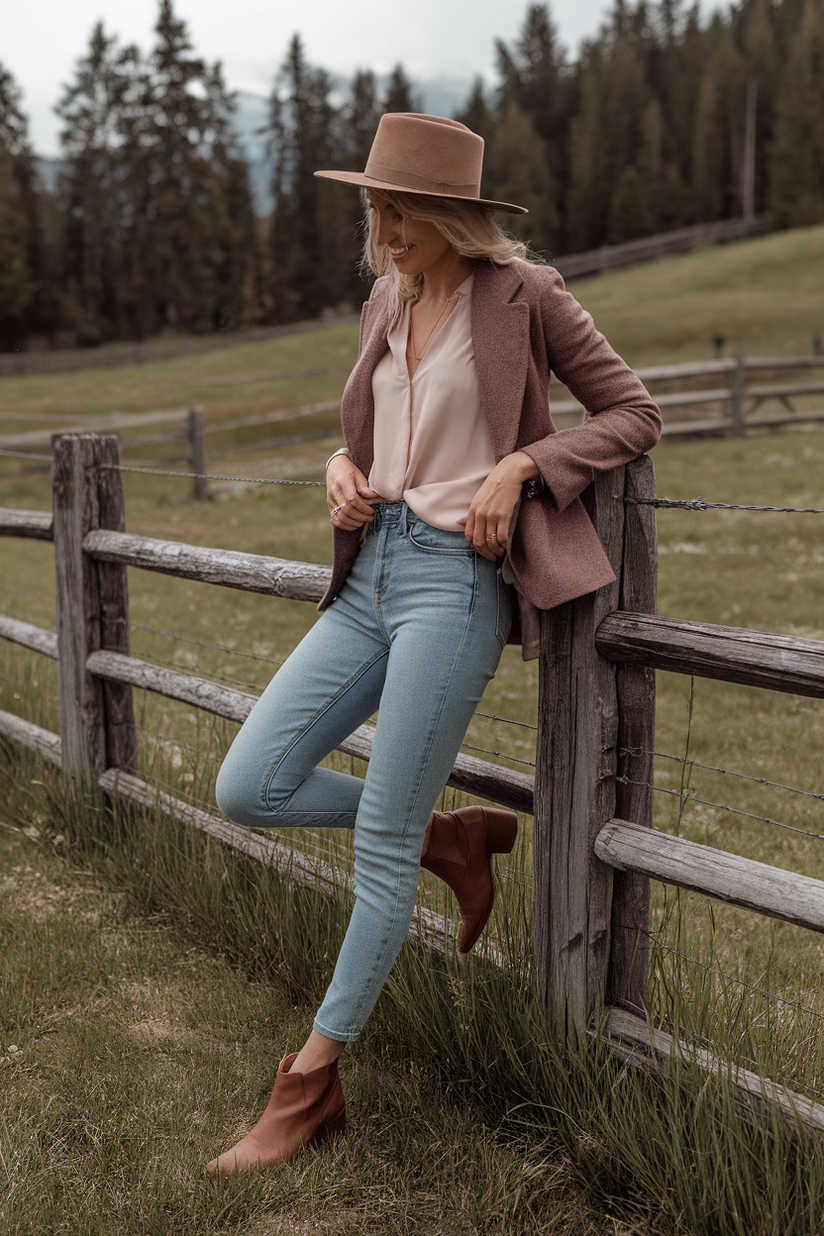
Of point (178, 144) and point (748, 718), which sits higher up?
point (178, 144)

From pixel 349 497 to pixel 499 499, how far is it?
0.40 m

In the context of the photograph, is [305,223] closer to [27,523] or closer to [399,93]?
[399,93]

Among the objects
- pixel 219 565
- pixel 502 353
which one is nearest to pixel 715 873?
pixel 502 353

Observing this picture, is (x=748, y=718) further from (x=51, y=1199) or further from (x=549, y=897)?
(x=51, y=1199)

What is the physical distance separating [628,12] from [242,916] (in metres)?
92.5

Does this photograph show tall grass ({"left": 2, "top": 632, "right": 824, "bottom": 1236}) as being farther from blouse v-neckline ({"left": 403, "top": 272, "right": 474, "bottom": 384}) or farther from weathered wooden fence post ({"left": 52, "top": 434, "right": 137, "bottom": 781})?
blouse v-neckline ({"left": 403, "top": 272, "right": 474, "bottom": 384})

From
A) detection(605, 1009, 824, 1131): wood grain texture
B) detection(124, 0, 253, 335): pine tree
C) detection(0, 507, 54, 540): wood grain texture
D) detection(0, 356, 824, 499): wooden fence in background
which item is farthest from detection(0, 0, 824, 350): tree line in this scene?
detection(605, 1009, 824, 1131): wood grain texture

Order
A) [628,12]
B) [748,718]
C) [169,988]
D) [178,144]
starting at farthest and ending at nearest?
[628,12] < [178,144] < [748,718] < [169,988]

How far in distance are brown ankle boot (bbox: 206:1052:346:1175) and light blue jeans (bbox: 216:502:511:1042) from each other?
12 centimetres

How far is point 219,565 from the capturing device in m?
3.62

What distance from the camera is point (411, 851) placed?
7.97 feet

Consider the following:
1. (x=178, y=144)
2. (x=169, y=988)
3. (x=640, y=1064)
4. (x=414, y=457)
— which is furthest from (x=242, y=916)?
(x=178, y=144)

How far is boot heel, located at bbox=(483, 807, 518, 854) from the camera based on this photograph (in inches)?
110

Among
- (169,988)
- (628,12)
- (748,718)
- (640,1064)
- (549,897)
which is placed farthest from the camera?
(628,12)
